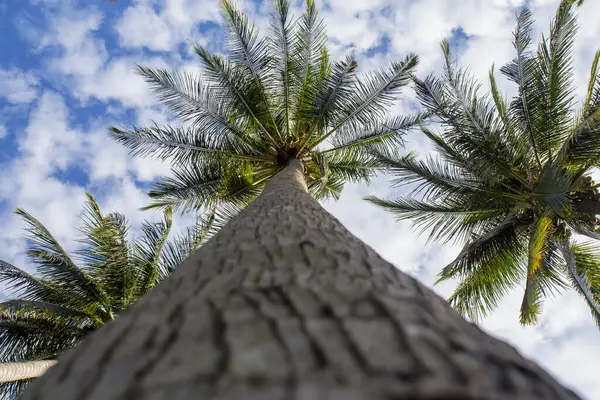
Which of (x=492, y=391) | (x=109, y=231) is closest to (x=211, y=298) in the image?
(x=492, y=391)

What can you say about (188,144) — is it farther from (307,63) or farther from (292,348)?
(292,348)

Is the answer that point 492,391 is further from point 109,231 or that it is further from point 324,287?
point 109,231

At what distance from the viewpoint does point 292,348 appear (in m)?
0.82

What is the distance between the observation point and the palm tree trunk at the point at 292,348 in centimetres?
72

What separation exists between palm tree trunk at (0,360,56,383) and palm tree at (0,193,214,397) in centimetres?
124

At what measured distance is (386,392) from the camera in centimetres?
70

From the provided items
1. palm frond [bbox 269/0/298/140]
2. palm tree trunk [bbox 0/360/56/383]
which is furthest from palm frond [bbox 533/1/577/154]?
palm tree trunk [bbox 0/360/56/383]

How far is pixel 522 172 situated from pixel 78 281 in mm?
10054

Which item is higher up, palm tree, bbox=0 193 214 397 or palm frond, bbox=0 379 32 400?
palm tree, bbox=0 193 214 397

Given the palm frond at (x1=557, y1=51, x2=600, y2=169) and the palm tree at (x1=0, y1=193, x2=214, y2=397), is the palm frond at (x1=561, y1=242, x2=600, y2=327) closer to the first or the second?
the palm frond at (x1=557, y1=51, x2=600, y2=169)

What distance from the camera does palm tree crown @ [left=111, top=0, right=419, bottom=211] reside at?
8023 mm

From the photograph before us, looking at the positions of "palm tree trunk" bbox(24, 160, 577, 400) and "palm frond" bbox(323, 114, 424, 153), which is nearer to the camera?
"palm tree trunk" bbox(24, 160, 577, 400)

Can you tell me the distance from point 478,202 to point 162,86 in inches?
273

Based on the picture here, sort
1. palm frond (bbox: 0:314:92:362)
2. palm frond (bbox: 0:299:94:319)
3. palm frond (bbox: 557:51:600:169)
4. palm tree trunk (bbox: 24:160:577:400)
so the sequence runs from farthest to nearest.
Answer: palm frond (bbox: 0:314:92:362) → palm frond (bbox: 0:299:94:319) → palm frond (bbox: 557:51:600:169) → palm tree trunk (bbox: 24:160:577:400)
